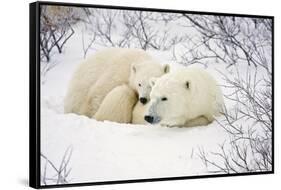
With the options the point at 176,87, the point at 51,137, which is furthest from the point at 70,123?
the point at 176,87

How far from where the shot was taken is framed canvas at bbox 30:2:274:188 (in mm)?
3984

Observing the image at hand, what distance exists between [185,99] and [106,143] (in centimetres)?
65

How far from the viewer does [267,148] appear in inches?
190

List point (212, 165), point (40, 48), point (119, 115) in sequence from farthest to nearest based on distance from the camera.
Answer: point (212, 165)
point (119, 115)
point (40, 48)

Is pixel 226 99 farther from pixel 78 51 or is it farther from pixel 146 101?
pixel 78 51

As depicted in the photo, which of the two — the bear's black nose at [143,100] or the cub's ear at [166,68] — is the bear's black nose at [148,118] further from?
the cub's ear at [166,68]

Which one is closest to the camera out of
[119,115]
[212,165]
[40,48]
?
[40,48]

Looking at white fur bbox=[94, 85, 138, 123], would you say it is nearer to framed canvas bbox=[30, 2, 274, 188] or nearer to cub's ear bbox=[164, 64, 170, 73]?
framed canvas bbox=[30, 2, 274, 188]

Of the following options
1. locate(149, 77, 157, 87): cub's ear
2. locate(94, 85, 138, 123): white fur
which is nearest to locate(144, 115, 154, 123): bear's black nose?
locate(94, 85, 138, 123): white fur

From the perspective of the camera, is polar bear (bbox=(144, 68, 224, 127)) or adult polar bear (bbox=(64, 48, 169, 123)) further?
polar bear (bbox=(144, 68, 224, 127))

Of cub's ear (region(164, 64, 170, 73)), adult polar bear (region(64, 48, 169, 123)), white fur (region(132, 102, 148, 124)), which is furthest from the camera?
cub's ear (region(164, 64, 170, 73))

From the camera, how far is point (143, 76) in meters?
4.27

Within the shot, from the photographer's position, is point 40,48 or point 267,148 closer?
point 40,48

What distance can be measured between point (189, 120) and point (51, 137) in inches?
40.2
